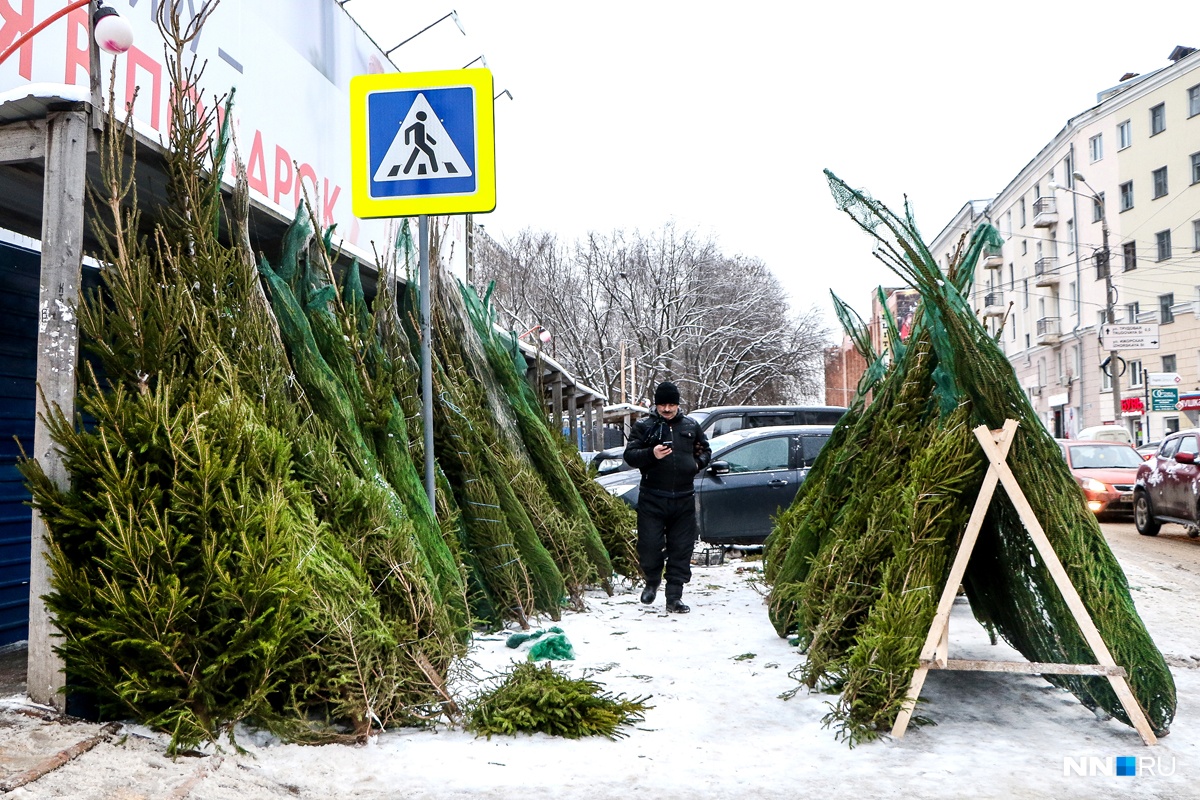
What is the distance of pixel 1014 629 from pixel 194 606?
370cm

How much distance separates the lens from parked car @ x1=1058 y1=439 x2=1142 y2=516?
1730 centimetres

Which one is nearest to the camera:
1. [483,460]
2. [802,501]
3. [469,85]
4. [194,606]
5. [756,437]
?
[194,606]

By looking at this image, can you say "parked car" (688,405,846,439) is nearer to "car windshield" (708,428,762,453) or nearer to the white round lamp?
"car windshield" (708,428,762,453)

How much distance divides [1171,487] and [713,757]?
13033mm

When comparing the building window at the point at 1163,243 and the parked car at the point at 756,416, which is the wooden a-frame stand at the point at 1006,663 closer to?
the parked car at the point at 756,416

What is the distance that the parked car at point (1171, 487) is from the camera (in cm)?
1371

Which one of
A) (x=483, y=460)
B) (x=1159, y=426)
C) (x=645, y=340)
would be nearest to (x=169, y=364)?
(x=483, y=460)

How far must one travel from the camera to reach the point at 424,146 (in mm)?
5590

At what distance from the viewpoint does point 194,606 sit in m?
3.84

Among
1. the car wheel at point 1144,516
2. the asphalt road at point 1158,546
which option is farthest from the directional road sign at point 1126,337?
the car wheel at point 1144,516

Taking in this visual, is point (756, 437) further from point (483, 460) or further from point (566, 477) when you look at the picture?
point (483, 460)

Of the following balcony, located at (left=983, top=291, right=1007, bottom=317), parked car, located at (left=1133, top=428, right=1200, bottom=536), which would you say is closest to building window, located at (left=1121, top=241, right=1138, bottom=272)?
balcony, located at (left=983, top=291, right=1007, bottom=317)

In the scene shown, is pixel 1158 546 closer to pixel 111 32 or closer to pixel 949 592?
pixel 949 592

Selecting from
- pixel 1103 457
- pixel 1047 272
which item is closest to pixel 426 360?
pixel 1103 457
